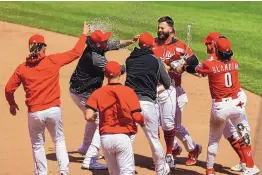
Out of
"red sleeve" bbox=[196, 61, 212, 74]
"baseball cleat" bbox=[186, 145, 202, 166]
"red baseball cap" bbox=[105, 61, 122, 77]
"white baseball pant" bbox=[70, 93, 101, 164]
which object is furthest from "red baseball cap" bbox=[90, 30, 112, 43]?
"baseball cleat" bbox=[186, 145, 202, 166]

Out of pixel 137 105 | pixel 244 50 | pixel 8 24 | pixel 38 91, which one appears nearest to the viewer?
pixel 137 105

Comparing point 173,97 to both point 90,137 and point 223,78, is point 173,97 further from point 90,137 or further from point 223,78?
point 90,137

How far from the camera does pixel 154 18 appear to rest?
2186 cm

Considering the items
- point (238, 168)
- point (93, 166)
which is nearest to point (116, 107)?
point (93, 166)

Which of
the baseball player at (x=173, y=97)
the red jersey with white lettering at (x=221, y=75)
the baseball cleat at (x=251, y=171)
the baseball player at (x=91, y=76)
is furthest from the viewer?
the baseball player at (x=173, y=97)

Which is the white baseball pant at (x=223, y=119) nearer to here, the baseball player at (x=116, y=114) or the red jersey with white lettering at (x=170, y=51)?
the red jersey with white lettering at (x=170, y=51)

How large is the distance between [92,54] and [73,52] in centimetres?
68

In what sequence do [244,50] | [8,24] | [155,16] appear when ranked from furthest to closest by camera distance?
1. [155,16]
2. [8,24]
3. [244,50]

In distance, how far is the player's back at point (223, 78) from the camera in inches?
372

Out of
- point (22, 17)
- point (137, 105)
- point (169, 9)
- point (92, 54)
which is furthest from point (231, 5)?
point (137, 105)

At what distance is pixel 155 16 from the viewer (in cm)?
2212

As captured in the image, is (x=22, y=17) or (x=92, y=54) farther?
(x=22, y=17)

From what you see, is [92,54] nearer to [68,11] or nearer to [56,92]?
A: [56,92]

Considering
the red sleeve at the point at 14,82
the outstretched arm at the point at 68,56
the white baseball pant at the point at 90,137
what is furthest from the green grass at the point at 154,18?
the red sleeve at the point at 14,82
